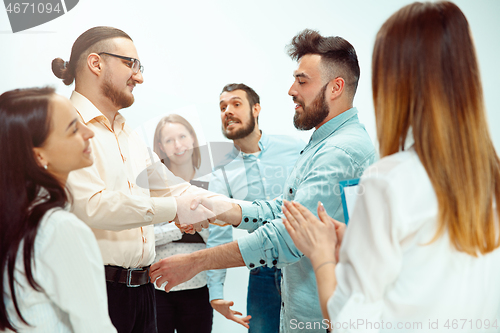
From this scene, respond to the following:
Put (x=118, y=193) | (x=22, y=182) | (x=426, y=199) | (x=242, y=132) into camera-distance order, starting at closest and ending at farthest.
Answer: (x=426, y=199), (x=22, y=182), (x=118, y=193), (x=242, y=132)

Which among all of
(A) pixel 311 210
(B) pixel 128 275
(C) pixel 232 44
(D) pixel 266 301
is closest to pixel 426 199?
(A) pixel 311 210

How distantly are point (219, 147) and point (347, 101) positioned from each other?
4.52ft

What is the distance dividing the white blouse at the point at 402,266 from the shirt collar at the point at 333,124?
2.87ft

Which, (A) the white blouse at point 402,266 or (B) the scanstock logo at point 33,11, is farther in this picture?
(B) the scanstock logo at point 33,11

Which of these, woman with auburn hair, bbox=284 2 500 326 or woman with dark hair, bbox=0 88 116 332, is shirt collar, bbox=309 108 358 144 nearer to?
woman with auburn hair, bbox=284 2 500 326

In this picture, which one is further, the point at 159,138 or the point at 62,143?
the point at 159,138

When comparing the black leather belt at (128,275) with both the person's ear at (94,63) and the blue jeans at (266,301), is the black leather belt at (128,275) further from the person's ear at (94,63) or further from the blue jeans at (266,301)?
the blue jeans at (266,301)

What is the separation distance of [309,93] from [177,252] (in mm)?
Result: 1348

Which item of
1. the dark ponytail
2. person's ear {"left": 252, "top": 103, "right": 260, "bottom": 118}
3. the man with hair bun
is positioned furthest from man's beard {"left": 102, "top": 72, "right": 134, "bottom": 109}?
person's ear {"left": 252, "top": 103, "right": 260, "bottom": 118}

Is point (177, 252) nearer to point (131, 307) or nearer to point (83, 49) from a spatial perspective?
point (131, 307)

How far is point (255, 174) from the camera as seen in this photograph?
2.81 m

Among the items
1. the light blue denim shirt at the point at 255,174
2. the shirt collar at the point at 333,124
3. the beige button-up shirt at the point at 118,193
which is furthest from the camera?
the light blue denim shirt at the point at 255,174

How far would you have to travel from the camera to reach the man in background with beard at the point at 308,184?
1.49m

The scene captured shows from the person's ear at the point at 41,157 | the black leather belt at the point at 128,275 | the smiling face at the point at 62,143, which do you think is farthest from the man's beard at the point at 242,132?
the person's ear at the point at 41,157
